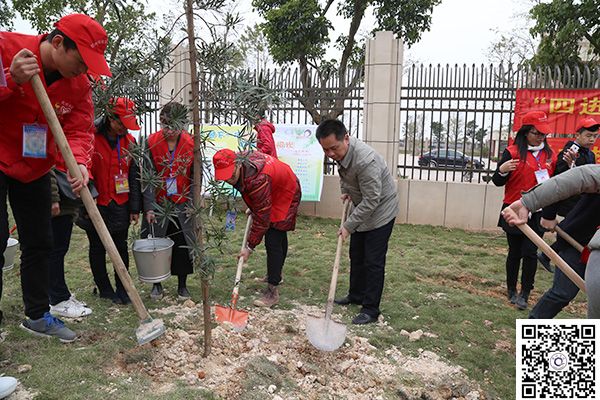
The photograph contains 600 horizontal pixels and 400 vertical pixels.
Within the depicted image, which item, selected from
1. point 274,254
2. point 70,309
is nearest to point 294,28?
point 274,254

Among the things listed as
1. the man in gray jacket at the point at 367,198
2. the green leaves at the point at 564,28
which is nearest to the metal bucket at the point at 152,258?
the man in gray jacket at the point at 367,198

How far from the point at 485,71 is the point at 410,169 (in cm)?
185

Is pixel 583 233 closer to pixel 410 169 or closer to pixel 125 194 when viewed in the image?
pixel 125 194

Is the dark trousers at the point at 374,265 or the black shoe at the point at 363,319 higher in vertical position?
the dark trousers at the point at 374,265

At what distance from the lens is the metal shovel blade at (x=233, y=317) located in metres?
3.38

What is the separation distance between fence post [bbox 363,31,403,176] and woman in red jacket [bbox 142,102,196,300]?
4.22 meters

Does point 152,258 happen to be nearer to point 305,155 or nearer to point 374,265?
point 374,265

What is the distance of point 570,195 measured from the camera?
7.75 ft

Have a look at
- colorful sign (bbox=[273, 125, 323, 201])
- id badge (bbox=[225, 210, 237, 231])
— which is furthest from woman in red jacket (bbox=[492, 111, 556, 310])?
colorful sign (bbox=[273, 125, 323, 201])

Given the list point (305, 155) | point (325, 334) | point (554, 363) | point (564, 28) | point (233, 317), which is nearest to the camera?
point (554, 363)

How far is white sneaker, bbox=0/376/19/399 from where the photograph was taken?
2295 mm

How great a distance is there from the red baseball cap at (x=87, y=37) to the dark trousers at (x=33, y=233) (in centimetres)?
83

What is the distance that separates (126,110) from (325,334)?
1.96 meters

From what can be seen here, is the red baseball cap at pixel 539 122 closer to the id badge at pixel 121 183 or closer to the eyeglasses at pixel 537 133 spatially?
the eyeglasses at pixel 537 133
